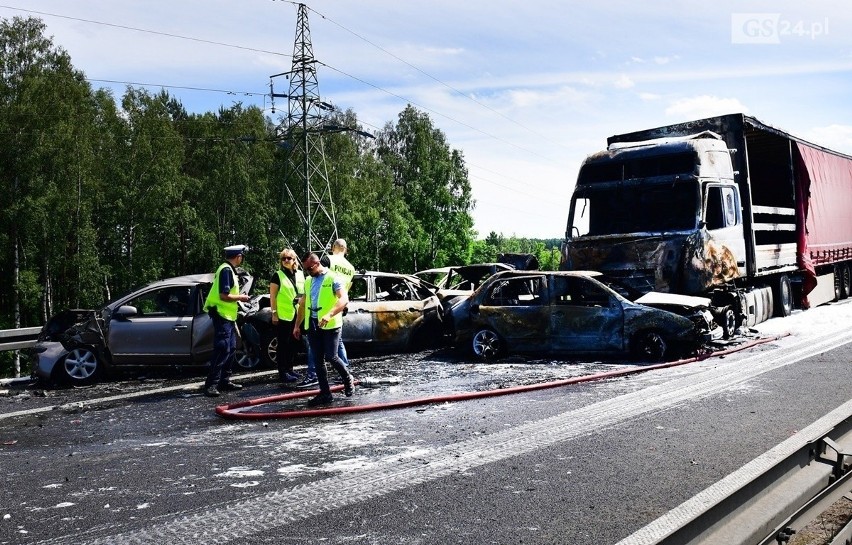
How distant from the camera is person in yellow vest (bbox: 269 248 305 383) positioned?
1035cm

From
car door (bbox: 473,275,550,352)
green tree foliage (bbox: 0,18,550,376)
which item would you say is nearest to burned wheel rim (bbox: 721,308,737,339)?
car door (bbox: 473,275,550,352)

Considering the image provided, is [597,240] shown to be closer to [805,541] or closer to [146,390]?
[146,390]

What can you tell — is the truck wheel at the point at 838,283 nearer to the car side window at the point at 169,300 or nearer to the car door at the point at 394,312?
the car door at the point at 394,312

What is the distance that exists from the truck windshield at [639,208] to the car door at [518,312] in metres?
1.94

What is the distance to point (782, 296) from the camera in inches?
650

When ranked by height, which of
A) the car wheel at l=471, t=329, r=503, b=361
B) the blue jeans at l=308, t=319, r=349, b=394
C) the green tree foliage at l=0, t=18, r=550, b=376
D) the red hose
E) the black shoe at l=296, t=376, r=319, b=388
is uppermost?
the green tree foliage at l=0, t=18, r=550, b=376

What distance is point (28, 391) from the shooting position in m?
10.6

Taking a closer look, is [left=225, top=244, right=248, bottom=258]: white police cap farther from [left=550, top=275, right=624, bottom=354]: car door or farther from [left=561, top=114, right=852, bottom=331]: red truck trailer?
[left=561, top=114, right=852, bottom=331]: red truck trailer

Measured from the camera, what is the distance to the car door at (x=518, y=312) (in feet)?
38.5

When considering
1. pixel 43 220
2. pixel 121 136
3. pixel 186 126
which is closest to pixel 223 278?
pixel 43 220

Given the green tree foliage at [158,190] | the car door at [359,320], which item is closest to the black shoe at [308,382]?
the car door at [359,320]

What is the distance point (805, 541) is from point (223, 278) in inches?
281

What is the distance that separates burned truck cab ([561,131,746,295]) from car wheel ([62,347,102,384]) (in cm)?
761

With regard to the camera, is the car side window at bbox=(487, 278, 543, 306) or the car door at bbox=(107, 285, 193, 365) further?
the car side window at bbox=(487, 278, 543, 306)
